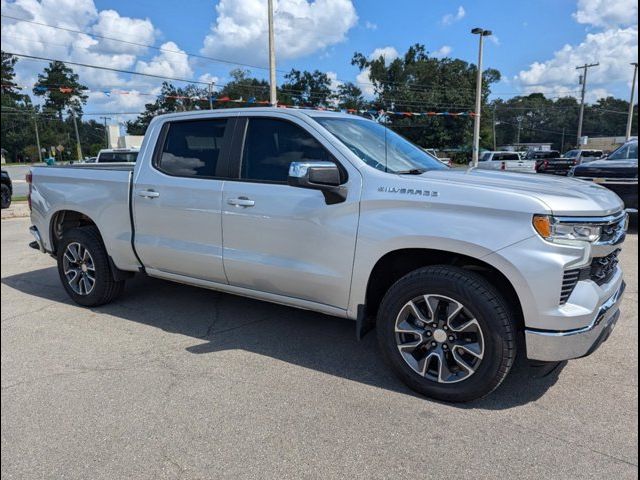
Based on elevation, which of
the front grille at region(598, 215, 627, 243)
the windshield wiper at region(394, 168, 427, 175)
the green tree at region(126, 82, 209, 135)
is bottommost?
the front grille at region(598, 215, 627, 243)

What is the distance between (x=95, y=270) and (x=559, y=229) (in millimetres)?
4212

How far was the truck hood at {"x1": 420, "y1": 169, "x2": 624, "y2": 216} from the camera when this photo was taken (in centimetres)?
278

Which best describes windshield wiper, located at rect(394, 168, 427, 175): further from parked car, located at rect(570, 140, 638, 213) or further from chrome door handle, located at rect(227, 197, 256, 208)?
parked car, located at rect(570, 140, 638, 213)

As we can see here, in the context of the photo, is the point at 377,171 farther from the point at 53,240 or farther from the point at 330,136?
the point at 53,240

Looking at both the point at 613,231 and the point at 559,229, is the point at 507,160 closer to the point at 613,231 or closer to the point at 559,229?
the point at 613,231

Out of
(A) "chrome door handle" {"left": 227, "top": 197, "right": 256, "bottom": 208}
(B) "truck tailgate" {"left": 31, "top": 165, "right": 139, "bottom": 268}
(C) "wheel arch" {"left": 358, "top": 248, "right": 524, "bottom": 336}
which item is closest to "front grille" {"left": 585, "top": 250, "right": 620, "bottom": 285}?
(C) "wheel arch" {"left": 358, "top": 248, "right": 524, "bottom": 336}

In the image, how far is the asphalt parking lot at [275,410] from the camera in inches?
99.0

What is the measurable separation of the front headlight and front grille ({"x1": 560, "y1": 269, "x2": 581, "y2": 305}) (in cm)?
19

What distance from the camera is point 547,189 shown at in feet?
9.84

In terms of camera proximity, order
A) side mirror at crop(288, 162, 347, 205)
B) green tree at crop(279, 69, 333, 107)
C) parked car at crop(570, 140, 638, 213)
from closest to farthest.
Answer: side mirror at crop(288, 162, 347, 205)
parked car at crop(570, 140, 638, 213)
green tree at crop(279, 69, 333, 107)

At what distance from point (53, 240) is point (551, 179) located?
4978mm

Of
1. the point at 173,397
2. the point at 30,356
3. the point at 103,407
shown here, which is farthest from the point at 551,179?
the point at 30,356

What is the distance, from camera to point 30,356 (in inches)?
151

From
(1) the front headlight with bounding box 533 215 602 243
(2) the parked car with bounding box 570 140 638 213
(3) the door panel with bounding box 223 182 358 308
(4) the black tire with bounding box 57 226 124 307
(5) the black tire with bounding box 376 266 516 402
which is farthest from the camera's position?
(2) the parked car with bounding box 570 140 638 213
